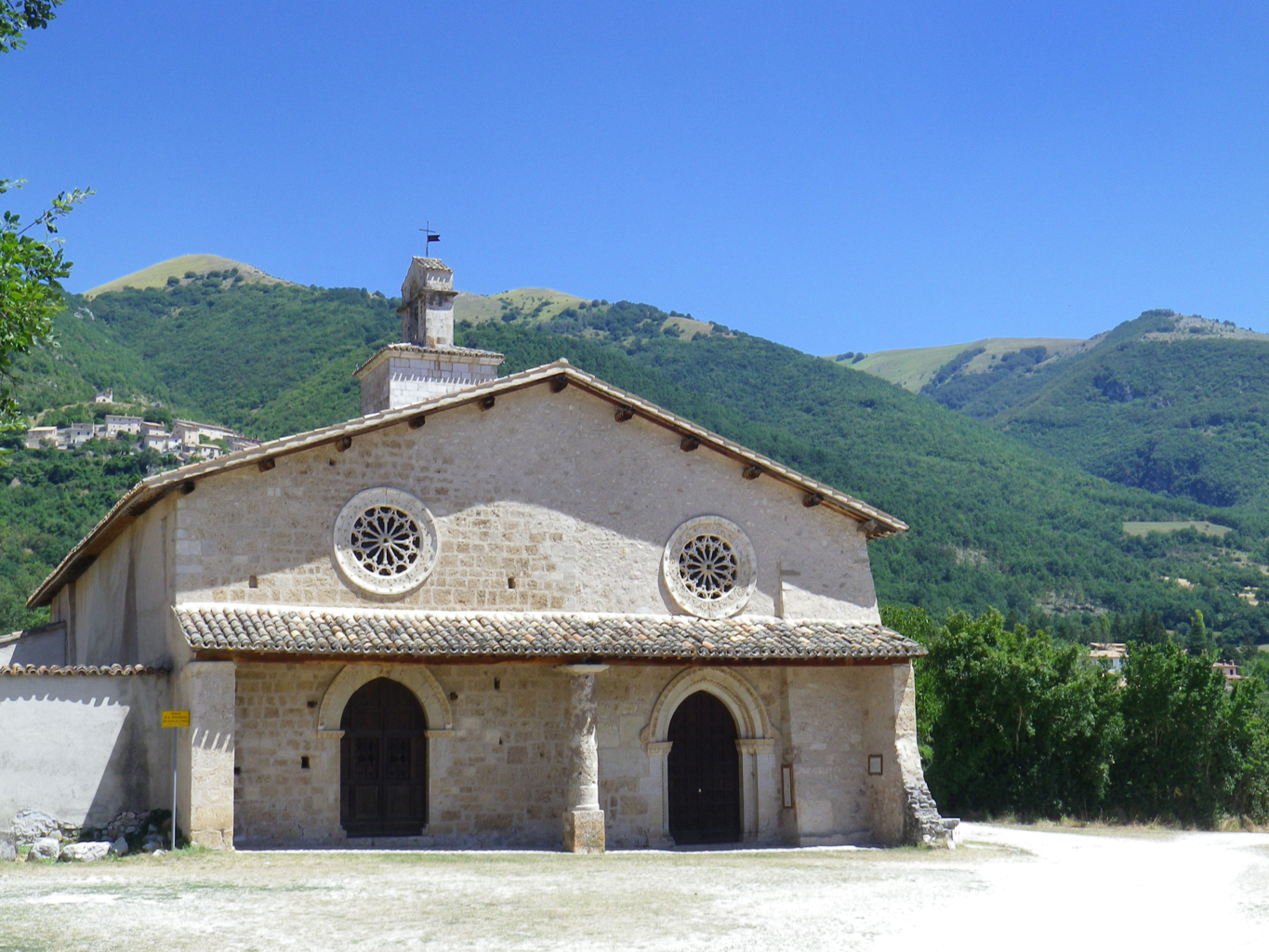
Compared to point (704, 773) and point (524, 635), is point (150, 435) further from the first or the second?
point (524, 635)

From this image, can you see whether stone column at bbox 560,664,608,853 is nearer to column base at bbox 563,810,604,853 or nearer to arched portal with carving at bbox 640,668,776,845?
column base at bbox 563,810,604,853

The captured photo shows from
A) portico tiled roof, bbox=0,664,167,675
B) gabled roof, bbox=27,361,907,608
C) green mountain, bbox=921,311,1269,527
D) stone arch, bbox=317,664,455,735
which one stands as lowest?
stone arch, bbox=317,664,455,735

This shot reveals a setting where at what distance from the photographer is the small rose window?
18.4 m

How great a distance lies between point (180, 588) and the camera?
56.7 ft

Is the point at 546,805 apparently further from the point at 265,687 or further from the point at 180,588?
the point at 180,588

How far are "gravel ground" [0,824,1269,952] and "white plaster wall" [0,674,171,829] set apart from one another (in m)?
1.31

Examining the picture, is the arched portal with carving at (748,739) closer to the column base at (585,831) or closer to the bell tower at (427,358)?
the column base at (585,831)

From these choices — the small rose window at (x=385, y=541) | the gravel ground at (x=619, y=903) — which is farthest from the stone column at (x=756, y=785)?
the small rose window at (x=385, y=541)

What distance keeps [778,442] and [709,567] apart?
2460 inches

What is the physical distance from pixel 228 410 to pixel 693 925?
261 ft

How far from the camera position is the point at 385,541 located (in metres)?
18.7

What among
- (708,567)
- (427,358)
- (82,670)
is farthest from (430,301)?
(82,670)

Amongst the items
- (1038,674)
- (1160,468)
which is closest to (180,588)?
(1038,674)

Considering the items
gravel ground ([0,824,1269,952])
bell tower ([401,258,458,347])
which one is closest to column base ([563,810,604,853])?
gravel ground ([0,824,1269,952])
